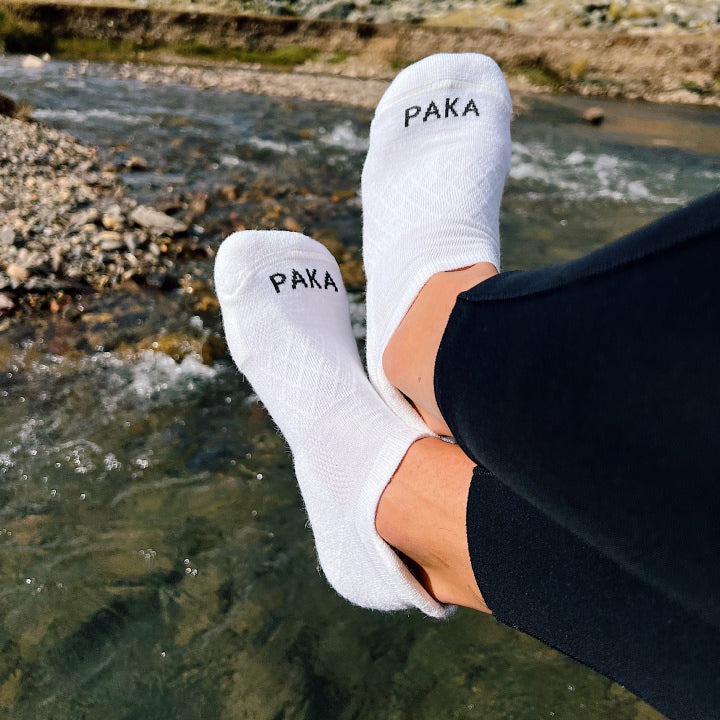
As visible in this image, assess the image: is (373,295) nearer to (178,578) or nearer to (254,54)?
(178,578)

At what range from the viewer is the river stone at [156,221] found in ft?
6.98

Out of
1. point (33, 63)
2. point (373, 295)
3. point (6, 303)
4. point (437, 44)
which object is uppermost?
point (437, 44)

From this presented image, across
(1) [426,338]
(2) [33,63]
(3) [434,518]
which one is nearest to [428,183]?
(1) [426,338]

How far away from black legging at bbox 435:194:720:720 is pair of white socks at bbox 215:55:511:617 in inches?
12.5

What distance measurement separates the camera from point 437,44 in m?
6.91

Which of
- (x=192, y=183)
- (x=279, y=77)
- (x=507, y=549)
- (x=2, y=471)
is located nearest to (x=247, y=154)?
(x=192, y=183)

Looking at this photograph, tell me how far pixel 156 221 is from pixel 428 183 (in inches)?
49.5

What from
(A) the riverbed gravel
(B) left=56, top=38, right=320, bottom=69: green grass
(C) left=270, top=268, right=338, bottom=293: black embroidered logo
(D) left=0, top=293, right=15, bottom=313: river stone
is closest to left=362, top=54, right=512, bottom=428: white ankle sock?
(C) left=270, top=268, right=338, bottom=293: black embroidered logo

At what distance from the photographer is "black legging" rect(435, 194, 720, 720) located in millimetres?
406

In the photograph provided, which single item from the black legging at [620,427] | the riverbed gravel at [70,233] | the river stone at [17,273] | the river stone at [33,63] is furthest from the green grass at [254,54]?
the black legging at [620,427]

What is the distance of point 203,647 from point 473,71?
1.38 meters

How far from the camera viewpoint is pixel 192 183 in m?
2.65

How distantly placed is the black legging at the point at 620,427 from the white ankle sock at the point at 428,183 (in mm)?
453

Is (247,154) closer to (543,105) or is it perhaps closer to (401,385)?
(401,385)
